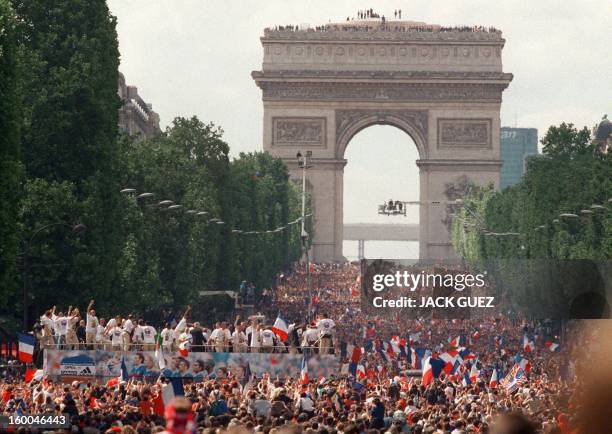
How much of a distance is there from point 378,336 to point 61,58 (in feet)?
74.0

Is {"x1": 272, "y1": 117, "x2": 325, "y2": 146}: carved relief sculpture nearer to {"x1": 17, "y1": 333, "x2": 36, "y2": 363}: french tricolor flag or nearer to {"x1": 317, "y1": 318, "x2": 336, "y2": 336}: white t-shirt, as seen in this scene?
{"x1": 317, "y1": 318, "x2": 336, "y2": 336}: white t-shirt

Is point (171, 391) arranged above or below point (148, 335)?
below

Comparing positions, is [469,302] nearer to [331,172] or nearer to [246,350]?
[246,350]

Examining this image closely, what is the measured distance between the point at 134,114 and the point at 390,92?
94.9ft

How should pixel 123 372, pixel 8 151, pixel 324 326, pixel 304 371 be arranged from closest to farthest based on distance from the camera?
1. pixel 123 372
2. pixel 304 371
3. pixel 324 326
4. pixel 8 151

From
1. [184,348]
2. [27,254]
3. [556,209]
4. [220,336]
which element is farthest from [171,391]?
[556,209]

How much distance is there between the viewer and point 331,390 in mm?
32875

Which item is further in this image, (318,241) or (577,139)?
(318,241)

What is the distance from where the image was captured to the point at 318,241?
156 metres

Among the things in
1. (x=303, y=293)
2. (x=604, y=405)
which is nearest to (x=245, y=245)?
(x=303, y=293)

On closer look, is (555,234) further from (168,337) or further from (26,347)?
(26,347)

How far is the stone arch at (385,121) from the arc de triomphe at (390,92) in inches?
3.2

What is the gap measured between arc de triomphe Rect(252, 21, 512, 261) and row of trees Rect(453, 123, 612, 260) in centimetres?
1409

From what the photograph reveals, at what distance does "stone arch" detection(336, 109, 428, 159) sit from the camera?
488 feet
